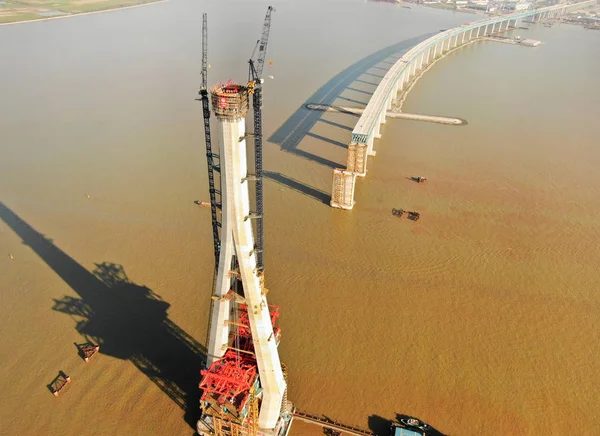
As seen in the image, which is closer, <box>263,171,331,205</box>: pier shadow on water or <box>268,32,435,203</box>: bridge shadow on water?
<box>263,171,331,205</box>: pier shadow on water

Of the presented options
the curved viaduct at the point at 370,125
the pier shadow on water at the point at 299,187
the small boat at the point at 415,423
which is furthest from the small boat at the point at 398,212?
the small boat at the point at 415,423

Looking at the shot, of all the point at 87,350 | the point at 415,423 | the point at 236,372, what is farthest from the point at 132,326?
the point at 415,423

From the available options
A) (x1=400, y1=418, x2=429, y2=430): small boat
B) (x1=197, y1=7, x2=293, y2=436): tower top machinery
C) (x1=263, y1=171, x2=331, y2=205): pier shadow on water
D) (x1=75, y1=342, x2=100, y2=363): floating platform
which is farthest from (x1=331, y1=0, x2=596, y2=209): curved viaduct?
(x1=75, y1=342, x2=100, y2=363): floating platform

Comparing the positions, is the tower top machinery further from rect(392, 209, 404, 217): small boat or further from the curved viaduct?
rect(392, 209, 404, 217): small boat

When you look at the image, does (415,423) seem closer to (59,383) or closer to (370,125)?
(59,383)

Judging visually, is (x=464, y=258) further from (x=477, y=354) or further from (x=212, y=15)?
(x=212, y=15)

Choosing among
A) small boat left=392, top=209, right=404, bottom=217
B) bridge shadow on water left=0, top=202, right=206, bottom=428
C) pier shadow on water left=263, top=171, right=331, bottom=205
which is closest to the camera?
bridge shadow on water left=0, top=202, right=206, bottom=428
